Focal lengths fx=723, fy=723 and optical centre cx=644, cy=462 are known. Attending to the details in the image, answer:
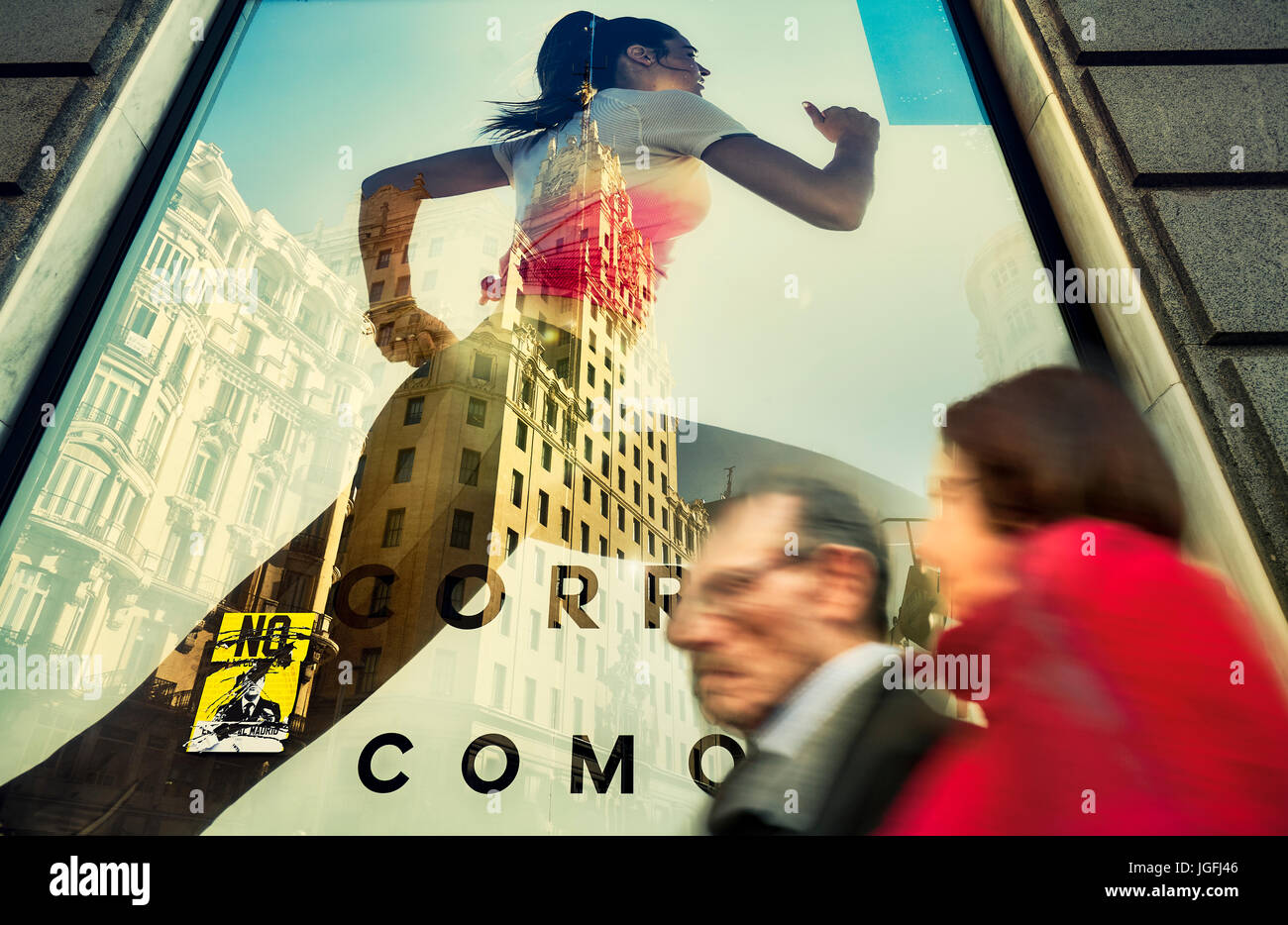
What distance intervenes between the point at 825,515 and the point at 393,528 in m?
1.70

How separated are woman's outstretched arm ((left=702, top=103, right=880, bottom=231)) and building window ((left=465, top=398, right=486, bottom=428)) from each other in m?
1.76

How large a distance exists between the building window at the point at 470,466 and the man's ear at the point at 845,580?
1392 millimetres

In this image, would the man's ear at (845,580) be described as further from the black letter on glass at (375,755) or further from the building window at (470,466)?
the black letter on glass at (375,755)

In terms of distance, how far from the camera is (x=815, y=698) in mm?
2564

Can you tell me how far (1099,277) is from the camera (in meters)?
3.07

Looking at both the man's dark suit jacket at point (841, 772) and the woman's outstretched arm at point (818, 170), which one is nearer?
the man's dark suit jacket at point (841, 772)

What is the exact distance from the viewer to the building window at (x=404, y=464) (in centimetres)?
296

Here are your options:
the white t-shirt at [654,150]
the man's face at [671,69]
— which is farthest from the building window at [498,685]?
the man's face at [671,69]

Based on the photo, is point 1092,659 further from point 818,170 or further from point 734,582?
point 818,170

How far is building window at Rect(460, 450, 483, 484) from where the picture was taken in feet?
9.59

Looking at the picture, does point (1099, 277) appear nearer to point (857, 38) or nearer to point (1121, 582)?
point (1121, 582)

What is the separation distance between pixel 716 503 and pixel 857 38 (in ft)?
9.25

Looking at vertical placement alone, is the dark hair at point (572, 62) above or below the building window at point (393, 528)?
above
